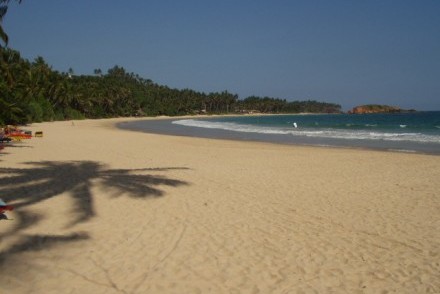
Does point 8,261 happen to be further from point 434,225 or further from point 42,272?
point 434,225

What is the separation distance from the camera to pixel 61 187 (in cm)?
886

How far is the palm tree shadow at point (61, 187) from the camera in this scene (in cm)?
553

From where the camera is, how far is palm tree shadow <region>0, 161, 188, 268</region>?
18.1 ft

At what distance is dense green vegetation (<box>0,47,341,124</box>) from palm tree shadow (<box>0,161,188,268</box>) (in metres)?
12.4

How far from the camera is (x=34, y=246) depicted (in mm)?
5184

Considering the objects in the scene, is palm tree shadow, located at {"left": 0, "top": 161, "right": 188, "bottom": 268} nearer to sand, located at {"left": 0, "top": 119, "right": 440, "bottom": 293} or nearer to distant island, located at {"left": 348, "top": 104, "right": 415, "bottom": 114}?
sand, located at {"left": 0, "top": 119, "right": 440, "bottom": 293}

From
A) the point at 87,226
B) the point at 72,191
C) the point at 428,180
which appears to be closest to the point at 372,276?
the point at 87,226

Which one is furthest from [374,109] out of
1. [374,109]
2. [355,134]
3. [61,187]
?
[61,187]

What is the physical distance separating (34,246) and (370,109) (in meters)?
204

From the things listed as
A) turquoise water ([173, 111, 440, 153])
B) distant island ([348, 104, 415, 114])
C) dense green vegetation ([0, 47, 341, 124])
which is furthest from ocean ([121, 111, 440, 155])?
distant island ([348, 104, 415, 114])

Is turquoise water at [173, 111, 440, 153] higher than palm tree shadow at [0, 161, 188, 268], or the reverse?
palm tree shadow at [0, 161, 188, 268]

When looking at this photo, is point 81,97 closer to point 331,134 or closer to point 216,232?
point 331,134

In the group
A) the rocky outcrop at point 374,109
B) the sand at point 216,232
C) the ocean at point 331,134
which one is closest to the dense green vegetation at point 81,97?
the ocean at point 331,134

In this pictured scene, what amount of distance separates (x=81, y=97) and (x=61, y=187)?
68.3 m
